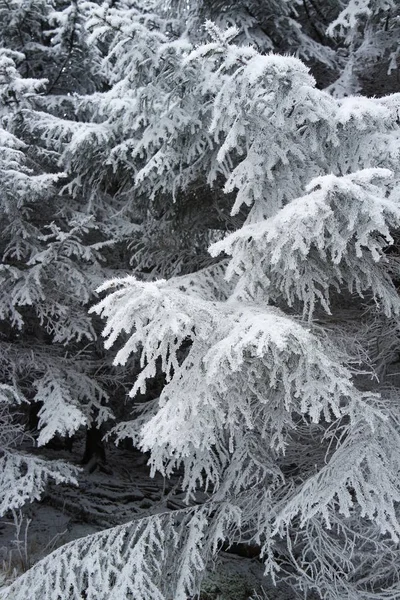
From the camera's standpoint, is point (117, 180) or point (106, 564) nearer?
point (106, 564)

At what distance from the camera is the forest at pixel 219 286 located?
3.10m

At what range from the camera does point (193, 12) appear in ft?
19.4

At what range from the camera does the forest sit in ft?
10.2

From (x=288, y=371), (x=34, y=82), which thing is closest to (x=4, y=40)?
(x=34, y=82)

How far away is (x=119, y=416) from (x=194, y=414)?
672 centimetres

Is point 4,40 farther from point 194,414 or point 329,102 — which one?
point 194,414

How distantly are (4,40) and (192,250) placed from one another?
14.8 ft

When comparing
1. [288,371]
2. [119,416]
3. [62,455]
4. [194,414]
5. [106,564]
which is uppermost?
[288,371]

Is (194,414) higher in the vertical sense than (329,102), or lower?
lower

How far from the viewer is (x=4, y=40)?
7.46 metres

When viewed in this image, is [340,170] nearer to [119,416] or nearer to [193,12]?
[193,12]

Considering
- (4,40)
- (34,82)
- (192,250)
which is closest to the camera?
(34,82)

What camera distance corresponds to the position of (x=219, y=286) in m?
4.53

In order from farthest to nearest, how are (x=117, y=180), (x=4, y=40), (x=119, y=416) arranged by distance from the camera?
(x=119, y=416)
(x=4, y=40)
(x=117, y=180)
